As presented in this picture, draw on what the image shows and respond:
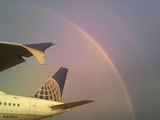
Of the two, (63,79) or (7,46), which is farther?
(63,79)

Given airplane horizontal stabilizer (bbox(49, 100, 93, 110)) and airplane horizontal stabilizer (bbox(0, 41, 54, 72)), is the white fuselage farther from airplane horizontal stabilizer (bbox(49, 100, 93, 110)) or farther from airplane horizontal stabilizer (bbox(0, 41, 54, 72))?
airplane horizontal stabilizer (bbox(0, 41, 54, 72))

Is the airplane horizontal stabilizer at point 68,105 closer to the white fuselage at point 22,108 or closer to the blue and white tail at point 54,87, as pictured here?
the white fuselage at point 22,108

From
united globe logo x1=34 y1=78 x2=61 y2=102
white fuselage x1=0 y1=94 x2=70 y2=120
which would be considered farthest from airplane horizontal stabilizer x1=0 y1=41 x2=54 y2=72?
united globe logo x1=34 y1=78 x2=61 y2=102

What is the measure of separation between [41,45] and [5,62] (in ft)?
10.0

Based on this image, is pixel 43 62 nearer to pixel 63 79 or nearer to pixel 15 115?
pixel 15 115

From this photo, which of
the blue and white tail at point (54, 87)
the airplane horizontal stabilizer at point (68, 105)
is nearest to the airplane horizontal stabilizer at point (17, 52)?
the airplane horizontal stabilizer at point (68, 105)

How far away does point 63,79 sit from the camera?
71.9ft

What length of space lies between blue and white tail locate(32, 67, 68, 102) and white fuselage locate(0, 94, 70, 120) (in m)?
1.85

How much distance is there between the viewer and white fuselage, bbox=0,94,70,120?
14016mm

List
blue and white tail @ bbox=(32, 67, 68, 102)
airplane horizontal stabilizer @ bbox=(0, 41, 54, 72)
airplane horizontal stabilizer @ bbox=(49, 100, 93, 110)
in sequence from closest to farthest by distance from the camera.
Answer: airplane horizontal stabilizer @ bbox=(0, 41, 54, 72)
airplane horizontal stabilizer @ bbox=(49, 100, 93, 110)
blue and white tail @ bbox=(32, 67, 68, 102)

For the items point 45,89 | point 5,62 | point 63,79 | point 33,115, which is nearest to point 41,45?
point 5,62

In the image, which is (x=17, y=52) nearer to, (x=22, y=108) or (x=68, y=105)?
(x=22, y=108)

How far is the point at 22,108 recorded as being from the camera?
14.8 metres

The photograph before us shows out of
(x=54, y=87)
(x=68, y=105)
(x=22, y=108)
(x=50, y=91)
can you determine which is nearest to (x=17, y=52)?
(x=22, y=108)
